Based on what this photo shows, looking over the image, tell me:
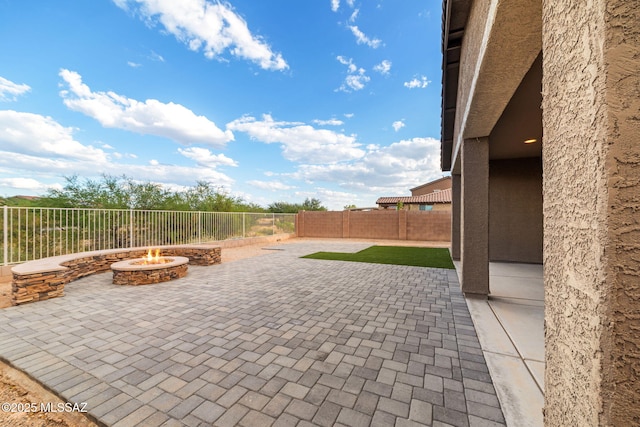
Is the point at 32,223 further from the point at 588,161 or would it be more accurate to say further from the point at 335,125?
the point at 335,125

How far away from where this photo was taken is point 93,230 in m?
6.81

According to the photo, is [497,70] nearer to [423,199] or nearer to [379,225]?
[379,225]

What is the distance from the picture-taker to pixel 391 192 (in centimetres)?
2955

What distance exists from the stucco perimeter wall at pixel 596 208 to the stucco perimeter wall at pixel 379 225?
13609 mm

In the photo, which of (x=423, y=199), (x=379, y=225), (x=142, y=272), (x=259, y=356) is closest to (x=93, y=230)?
(x=142, y=272)

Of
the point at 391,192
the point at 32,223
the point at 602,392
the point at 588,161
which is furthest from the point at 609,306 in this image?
the point at 391,192

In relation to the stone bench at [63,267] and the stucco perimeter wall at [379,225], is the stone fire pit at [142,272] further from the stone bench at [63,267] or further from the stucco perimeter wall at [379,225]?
the stucco perimeter wall at [379,225]

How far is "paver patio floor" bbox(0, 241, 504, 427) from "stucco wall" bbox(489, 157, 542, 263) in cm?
380

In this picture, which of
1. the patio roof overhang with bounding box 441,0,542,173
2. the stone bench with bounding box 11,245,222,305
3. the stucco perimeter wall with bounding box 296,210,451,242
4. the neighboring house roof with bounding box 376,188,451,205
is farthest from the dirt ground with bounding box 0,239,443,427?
the neighboring house roof with bounding box 376,188,451,205

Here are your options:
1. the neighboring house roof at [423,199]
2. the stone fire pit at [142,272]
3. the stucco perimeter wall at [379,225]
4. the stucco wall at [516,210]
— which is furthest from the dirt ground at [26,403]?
the neighboring house roof at [423,199]

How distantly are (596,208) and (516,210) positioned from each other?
8.07 meters

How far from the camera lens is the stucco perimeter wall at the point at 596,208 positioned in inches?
22.8

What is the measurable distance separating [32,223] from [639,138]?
9425mm

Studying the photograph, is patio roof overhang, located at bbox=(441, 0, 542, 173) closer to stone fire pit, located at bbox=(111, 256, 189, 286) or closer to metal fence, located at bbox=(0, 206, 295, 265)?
stone fire pit, located at bbox=(111, 256, 189, 286)
